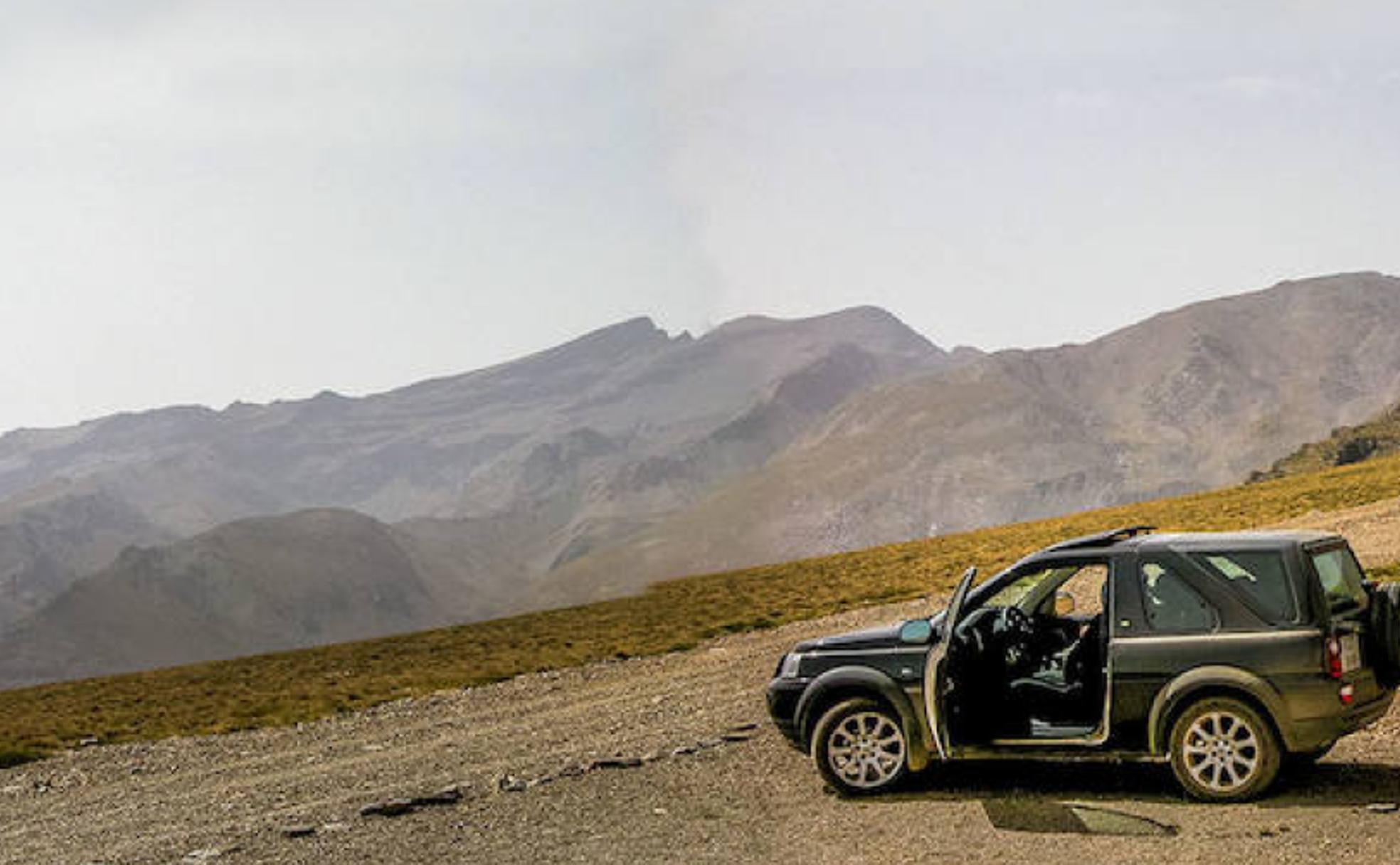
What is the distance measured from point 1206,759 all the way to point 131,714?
26731 mm

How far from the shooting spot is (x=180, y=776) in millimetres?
19609

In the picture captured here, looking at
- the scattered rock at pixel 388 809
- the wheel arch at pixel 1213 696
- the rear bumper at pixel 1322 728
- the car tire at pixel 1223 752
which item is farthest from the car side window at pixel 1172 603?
the scattered rock at pixel 388 809

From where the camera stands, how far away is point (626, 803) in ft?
42.8

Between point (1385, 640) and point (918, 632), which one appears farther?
point (918, 632)

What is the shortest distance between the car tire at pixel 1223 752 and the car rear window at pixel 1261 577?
73 centimetres

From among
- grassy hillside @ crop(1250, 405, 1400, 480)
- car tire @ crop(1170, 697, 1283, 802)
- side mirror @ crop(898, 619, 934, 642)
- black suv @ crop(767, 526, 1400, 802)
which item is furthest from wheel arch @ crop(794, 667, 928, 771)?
grassy hillside @ crop(1250, 405, 1400, 480)

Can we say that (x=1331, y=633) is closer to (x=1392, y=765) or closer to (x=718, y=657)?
(x=1392, y=765)

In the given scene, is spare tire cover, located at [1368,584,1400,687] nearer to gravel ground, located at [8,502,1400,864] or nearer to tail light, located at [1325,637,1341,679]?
tail light, located at [1325,637,1341,679]

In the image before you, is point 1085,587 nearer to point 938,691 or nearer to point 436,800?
point 436,800

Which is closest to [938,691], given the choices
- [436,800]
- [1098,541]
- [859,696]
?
[859,696]

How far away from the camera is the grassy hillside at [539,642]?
2939 centimetres

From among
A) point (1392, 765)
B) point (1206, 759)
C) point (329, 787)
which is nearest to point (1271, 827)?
point (1206, 759)

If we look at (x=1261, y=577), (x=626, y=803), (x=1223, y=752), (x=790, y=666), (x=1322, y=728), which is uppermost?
(x=1261, y=577)

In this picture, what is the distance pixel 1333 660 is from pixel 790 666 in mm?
4291
